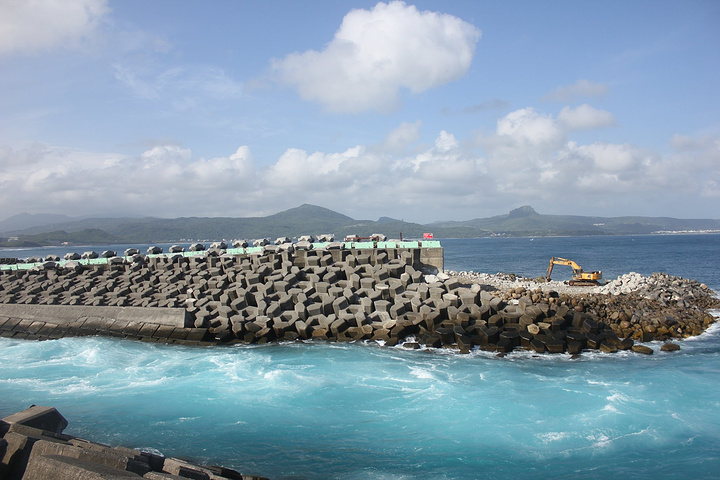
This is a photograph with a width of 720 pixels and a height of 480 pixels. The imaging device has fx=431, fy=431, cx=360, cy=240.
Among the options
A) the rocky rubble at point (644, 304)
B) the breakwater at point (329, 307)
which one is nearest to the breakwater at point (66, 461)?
the breakwater at point (329, 307)

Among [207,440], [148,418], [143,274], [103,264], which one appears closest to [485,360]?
[207,440]

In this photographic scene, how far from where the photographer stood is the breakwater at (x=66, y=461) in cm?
487

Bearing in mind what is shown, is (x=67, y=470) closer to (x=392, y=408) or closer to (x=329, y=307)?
(x=392, y=408)

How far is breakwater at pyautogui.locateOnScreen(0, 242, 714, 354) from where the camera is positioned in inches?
649

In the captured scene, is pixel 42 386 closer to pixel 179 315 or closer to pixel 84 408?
pixel 84 408

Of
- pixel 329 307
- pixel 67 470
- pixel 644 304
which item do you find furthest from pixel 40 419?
pixel 644 304

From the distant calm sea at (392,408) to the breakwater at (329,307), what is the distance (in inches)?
A: 41.3

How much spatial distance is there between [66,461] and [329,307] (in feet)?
43.6

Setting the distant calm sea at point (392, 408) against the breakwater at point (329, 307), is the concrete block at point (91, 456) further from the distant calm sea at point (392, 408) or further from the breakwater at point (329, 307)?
the breakwater at point (329, 307)

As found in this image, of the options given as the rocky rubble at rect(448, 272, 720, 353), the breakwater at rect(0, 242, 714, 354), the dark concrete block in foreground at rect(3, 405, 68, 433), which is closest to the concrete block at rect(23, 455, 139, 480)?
the dark concrete block in foreground at rect(3, 405, 68, 433)

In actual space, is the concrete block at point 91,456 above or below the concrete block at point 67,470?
below

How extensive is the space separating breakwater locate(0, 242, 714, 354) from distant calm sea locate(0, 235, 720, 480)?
1.05 meters

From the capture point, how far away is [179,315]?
18.5m

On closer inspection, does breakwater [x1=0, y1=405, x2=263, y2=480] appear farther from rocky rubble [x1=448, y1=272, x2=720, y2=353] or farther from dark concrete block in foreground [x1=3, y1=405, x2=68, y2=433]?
rocky rubble [x1=448, y1=272, x2=720, y2=353]
